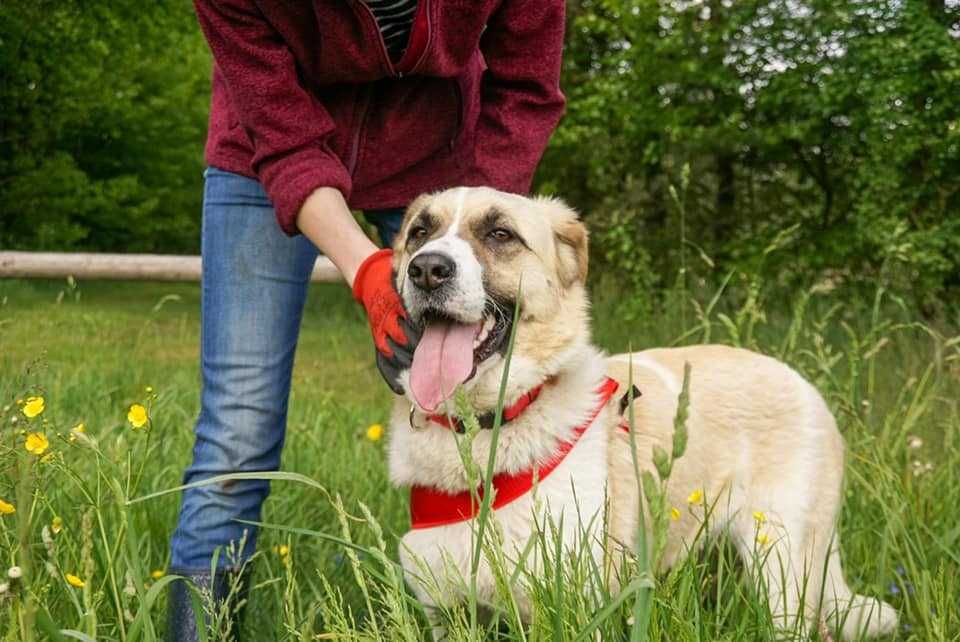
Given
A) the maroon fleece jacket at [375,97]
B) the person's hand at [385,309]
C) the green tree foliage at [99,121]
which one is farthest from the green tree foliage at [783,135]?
the green tree foliage at [99,121]

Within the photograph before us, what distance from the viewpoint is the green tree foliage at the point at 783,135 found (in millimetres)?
6254

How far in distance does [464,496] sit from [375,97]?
3.62 feet

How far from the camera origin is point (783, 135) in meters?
7.45

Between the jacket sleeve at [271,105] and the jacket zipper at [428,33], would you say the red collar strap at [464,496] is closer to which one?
the jacket sleeve at [271,105]

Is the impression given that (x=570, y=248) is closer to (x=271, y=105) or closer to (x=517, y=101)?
(x=517, y=101)

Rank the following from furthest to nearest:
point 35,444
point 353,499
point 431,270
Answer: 1. point 353,499
2. point 431,270
3. point 35,444

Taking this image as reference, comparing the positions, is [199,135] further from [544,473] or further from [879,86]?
[544,473]

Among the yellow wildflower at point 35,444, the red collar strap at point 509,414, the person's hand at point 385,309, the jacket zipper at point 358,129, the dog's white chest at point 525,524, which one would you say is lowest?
the dog's white chest at point 525,524

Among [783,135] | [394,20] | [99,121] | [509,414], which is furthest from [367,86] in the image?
[99,121]

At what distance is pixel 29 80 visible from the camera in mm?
15305

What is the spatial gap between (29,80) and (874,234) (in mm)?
13412

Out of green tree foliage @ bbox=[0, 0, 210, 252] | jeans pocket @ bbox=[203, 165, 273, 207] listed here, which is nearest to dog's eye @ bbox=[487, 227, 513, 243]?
jeans pocket @ bbox=[203, 165, 273, 207]

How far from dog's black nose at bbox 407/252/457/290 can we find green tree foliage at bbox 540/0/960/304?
3676mm

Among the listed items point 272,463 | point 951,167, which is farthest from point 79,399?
point 951,167
